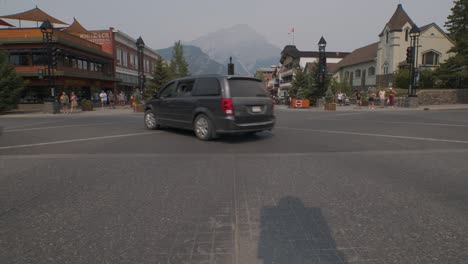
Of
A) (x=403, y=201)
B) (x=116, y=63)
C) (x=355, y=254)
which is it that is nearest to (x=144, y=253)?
(x=355, y=254)

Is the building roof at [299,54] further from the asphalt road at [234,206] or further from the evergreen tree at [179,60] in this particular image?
the asphalt road at [234,206]

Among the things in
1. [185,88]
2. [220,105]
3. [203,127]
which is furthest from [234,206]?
[185,88]

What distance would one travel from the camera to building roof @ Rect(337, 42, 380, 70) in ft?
169

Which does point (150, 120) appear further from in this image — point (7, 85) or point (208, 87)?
point (7, 85)

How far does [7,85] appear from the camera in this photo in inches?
896

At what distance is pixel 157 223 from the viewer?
309 cm

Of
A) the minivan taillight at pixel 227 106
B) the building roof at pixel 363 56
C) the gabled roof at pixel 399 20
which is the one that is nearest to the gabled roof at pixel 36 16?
the minivan taillight at pixel 227 106

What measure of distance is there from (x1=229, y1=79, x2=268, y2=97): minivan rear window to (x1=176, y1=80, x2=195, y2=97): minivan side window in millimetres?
1508

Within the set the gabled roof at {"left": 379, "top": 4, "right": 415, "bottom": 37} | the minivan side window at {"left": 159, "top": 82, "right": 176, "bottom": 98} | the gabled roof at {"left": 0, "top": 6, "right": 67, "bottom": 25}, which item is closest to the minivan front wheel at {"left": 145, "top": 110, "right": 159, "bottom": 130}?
the minivan side window at {"left": 159, "top": 82, "right": 176, "bottom": 98}

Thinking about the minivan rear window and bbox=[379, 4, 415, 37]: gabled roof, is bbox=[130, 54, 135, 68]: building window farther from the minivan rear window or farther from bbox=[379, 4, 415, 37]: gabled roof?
the minivan rear window

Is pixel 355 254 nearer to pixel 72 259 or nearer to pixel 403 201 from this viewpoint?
pixel 403 201

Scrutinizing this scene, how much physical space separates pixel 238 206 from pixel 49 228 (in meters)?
1.99

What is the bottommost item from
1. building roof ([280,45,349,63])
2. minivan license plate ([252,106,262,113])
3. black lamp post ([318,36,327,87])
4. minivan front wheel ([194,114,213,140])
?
minivan front wheel ([194,114,213,140])

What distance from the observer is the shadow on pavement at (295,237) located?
245 centimetres
